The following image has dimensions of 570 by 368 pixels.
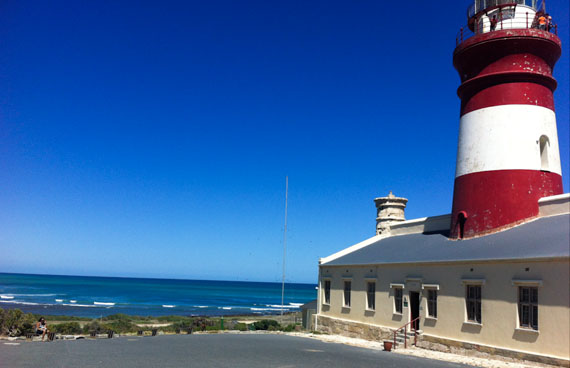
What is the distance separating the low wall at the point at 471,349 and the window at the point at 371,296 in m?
3.90

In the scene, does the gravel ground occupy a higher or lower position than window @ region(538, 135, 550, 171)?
lower

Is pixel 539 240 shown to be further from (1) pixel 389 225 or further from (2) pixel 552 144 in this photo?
(1) pixel 389 225

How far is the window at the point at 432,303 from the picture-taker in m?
18.9

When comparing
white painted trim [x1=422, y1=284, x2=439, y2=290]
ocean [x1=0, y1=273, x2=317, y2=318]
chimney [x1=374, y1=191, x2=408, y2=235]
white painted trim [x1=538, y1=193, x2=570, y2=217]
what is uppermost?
chimney [x1=374, y1=191, x2=408, y2=235]

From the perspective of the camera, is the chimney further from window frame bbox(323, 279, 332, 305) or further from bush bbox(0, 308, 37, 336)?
bush bbox(0, 308, 37, 336)

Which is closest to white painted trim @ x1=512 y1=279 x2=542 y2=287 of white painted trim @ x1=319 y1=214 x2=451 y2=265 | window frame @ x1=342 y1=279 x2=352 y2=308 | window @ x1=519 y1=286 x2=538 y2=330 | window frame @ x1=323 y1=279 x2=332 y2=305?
window @ x1=519 y1=286 x2=538 y2=330

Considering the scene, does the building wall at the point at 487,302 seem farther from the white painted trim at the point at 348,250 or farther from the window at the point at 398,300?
the white painted trim at the point at 348,250

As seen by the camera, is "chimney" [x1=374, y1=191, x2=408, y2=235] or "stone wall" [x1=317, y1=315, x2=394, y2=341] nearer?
"stone wall" [x1=317, y1=315, x2=394, y2=341]

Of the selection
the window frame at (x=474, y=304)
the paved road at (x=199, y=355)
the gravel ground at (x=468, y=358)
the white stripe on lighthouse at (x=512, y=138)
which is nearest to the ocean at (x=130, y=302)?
the paved road at (x=199, y=355)

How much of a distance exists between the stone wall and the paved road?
86.4 inches

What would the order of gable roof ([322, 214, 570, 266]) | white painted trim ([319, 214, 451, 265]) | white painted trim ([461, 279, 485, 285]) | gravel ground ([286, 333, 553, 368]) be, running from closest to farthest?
1. gravel ground ([286, 333, 553, 368])
2. gable roof ([322, 214, 570, 266])
3. white painted trim ([461, 279, 485, 285])
4. white painted trim ([319, 214, 451, 265])

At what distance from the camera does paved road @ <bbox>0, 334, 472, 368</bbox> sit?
1442 centimetres

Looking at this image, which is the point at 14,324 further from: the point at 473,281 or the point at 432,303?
the point at 473,281

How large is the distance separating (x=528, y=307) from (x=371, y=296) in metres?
9.10
